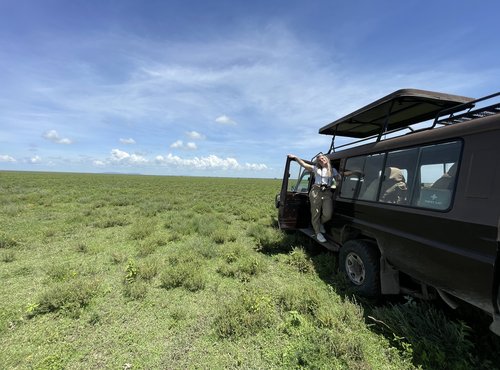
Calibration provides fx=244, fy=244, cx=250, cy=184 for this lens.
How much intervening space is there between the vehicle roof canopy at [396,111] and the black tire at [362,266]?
189 cm

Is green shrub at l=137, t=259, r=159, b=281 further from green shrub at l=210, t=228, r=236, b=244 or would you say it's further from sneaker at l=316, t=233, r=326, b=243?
sneaker at l=316, t=233, r=326, b=243

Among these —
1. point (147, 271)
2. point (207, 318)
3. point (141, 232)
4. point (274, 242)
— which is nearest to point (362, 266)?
point (207, 318)

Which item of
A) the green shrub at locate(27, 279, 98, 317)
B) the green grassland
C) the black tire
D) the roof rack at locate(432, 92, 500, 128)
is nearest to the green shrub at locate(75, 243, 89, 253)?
the green grassland

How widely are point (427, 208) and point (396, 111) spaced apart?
105 inches

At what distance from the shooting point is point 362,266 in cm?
387

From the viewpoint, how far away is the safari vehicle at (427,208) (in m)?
2.18

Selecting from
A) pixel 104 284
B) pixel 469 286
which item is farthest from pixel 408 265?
pixel 104 284

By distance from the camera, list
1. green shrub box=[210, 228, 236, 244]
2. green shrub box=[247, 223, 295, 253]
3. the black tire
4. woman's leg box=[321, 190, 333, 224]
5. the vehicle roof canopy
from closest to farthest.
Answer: the vehicle roof canopy, the black tire, woman's leg box=[321, 190, 333, 224], green shrub box=[247, 223, 295, 253], green shrub box=[210, 228, 236, 244]

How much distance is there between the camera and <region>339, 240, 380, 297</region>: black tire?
3.64 meters

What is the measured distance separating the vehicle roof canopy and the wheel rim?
2.11 metres

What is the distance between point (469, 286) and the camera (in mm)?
2285

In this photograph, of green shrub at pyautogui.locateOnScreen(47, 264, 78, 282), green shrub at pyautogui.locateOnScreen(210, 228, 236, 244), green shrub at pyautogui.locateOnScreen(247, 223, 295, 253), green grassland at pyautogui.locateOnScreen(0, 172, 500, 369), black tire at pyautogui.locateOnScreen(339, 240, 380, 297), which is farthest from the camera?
green shrub at pyautogui.locateOnScreen(210, 228, 236, 244)

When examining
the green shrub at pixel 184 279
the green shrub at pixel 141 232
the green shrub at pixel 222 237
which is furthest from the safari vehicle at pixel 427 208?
the green shrub at pixel 141 232

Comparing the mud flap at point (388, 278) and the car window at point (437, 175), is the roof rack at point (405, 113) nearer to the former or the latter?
the car window at point (437, 175)
